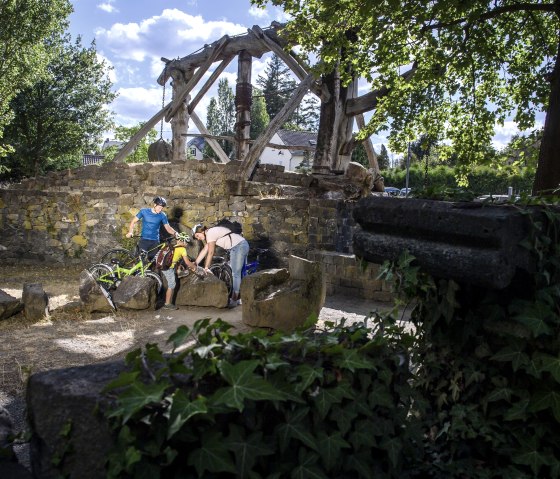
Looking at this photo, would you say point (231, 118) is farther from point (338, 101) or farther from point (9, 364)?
point (9, 364)

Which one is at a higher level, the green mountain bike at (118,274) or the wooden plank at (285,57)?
the wooden plank at (285,57)

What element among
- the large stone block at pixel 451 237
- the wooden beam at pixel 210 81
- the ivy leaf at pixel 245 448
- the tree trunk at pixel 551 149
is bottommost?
the ivy leaf at pixel 245 448

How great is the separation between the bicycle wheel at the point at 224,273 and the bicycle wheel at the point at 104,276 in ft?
5.33

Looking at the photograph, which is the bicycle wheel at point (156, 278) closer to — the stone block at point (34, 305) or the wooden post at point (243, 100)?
the stone block at point (34, 305)

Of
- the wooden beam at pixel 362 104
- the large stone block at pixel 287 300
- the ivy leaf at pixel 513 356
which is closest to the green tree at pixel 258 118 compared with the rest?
the wooden beam at pixel 362 104

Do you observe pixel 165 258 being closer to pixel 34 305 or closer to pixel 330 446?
pixel 34 305

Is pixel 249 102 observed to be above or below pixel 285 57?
below

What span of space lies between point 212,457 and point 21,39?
48.4 feet

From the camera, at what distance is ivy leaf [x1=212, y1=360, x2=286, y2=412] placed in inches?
58.1

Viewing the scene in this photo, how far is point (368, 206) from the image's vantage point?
7.22ft

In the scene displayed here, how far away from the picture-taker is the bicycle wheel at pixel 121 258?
9.47m

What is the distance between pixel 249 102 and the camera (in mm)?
13422

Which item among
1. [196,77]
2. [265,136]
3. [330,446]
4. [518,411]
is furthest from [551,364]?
[196,77]

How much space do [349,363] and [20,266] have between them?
40.7 feet
